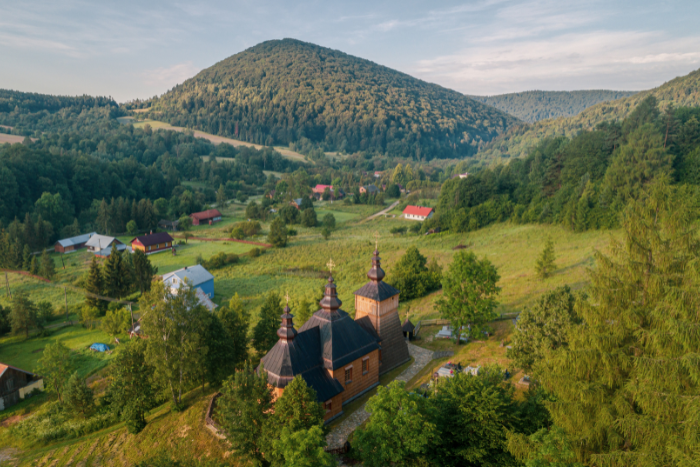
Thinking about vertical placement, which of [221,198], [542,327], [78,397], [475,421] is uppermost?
[542,327]

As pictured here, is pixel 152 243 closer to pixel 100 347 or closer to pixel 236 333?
pixel 100 347

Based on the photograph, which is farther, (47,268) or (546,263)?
(47,268)

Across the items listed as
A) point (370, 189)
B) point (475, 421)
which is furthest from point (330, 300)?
point (370, 189)

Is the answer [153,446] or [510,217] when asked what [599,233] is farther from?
[153,446]

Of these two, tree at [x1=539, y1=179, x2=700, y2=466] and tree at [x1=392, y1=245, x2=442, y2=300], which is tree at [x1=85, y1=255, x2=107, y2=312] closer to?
tree at [x1=392, y1=245, x2=442, y2=300]

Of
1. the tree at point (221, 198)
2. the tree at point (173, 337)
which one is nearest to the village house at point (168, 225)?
the tree at point (221, 198)

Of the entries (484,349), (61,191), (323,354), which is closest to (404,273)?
(484,349)
